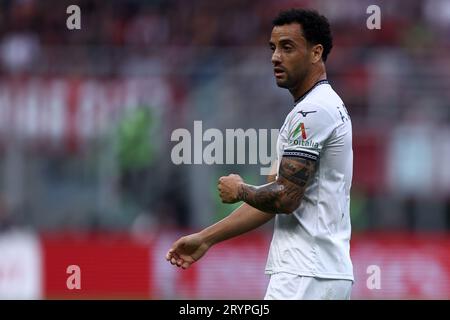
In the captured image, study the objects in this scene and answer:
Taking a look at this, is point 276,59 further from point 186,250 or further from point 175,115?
point 175,115

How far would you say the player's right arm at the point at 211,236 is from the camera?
554 cm

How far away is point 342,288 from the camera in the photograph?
5348mm

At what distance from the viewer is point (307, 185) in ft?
17.4

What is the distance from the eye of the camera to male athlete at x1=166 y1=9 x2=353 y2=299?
5.25m

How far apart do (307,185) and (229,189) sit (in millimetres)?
371

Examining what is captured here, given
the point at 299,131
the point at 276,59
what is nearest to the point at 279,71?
the point at 276,59

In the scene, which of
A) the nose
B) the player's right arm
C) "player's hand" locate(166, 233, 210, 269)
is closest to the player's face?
the nose

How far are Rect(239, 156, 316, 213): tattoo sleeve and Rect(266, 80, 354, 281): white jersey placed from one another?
0.05 metres

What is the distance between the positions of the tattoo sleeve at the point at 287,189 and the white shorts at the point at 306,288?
0.34m

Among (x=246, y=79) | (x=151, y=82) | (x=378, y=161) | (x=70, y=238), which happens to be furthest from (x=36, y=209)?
(x=378, y=161)

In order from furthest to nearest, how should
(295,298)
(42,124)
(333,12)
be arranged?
A: (333,12) → (42,124) → (295,298)

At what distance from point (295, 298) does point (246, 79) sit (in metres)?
11.6

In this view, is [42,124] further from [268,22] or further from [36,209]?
[268,22]

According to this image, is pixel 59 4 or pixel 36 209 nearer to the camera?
pixel 36 209
